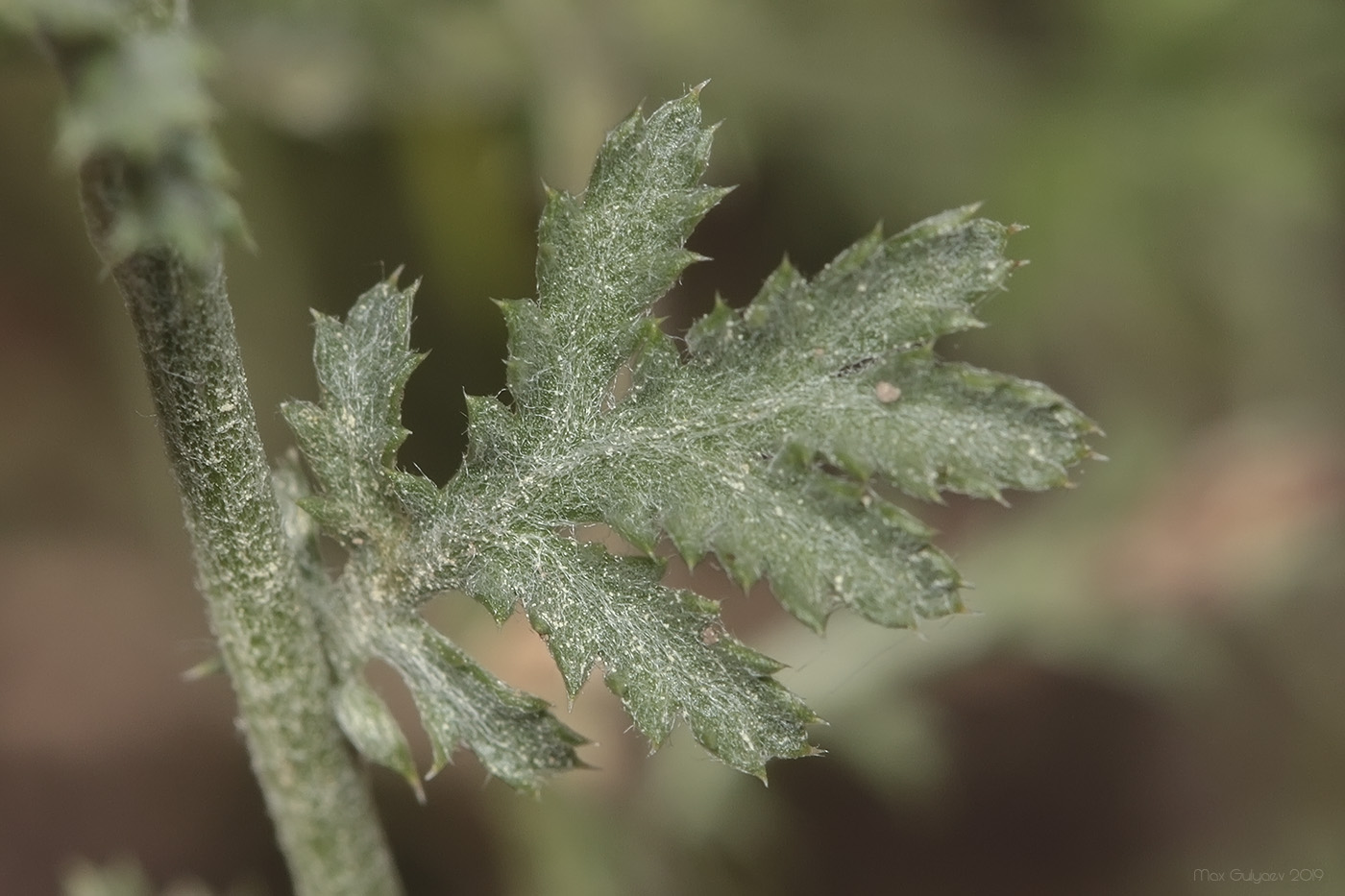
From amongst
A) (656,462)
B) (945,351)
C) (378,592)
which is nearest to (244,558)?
(378,592)

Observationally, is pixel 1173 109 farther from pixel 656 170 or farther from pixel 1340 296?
pixel 656 170

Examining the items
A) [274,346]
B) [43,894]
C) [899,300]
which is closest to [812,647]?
[274,346]

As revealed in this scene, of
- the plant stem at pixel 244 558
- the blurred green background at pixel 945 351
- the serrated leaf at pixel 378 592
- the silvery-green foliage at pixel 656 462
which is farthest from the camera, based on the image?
the blurred green background at pixel 945 351

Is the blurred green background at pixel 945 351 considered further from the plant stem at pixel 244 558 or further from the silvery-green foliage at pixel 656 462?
the silvery-green foliage at pixel 656 462

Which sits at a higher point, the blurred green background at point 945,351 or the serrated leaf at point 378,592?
the blurred green background at point 945,351

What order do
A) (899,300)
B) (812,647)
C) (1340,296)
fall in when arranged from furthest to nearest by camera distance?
(1340,296) → (812,647) → (899,300)

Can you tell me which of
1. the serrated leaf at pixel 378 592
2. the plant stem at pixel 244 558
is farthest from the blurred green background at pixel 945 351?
the serrated leaf at pixel 378 592

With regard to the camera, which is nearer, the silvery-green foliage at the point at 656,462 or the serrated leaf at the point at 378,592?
the silvery-green foliage at the point at 656,462
